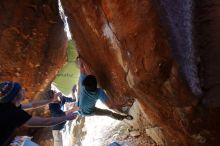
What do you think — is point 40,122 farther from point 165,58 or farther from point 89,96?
point 165,58

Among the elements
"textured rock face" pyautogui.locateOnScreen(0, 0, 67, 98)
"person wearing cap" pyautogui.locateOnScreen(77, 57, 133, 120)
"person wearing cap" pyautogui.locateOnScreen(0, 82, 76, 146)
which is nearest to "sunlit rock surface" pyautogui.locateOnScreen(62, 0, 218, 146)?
"person wearing cap" pyautogui.locateOnScreen(77, 57, 133, 120)

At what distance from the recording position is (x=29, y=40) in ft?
21.8

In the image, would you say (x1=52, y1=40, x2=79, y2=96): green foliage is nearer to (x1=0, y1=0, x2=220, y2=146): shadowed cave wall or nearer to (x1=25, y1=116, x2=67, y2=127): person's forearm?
(x1=0, y1=0, x2=220, y2=146): shadowed cave wall

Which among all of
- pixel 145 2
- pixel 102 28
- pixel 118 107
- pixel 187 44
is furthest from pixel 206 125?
pixel 118 107

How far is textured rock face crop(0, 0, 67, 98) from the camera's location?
639cm

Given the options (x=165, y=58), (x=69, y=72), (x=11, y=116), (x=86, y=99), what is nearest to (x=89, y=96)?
(x=86, y=99)

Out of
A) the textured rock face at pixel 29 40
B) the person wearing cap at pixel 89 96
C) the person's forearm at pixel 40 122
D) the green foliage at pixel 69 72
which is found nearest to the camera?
the person's forearm at pixel 40 122

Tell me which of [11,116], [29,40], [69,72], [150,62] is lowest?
[11,116]

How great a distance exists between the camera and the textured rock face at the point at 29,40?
6.39m

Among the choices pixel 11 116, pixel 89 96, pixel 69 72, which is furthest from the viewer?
pixel 69 72

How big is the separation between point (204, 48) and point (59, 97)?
409 centimetres

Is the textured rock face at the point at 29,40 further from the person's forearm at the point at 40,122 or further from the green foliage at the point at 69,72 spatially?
the person's forearm at the point at 40,122

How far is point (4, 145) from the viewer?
11.5 ft

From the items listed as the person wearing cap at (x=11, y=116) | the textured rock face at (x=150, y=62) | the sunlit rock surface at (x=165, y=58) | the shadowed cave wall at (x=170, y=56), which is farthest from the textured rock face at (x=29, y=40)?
the sunlit rock surface at (x=165, y=58)
